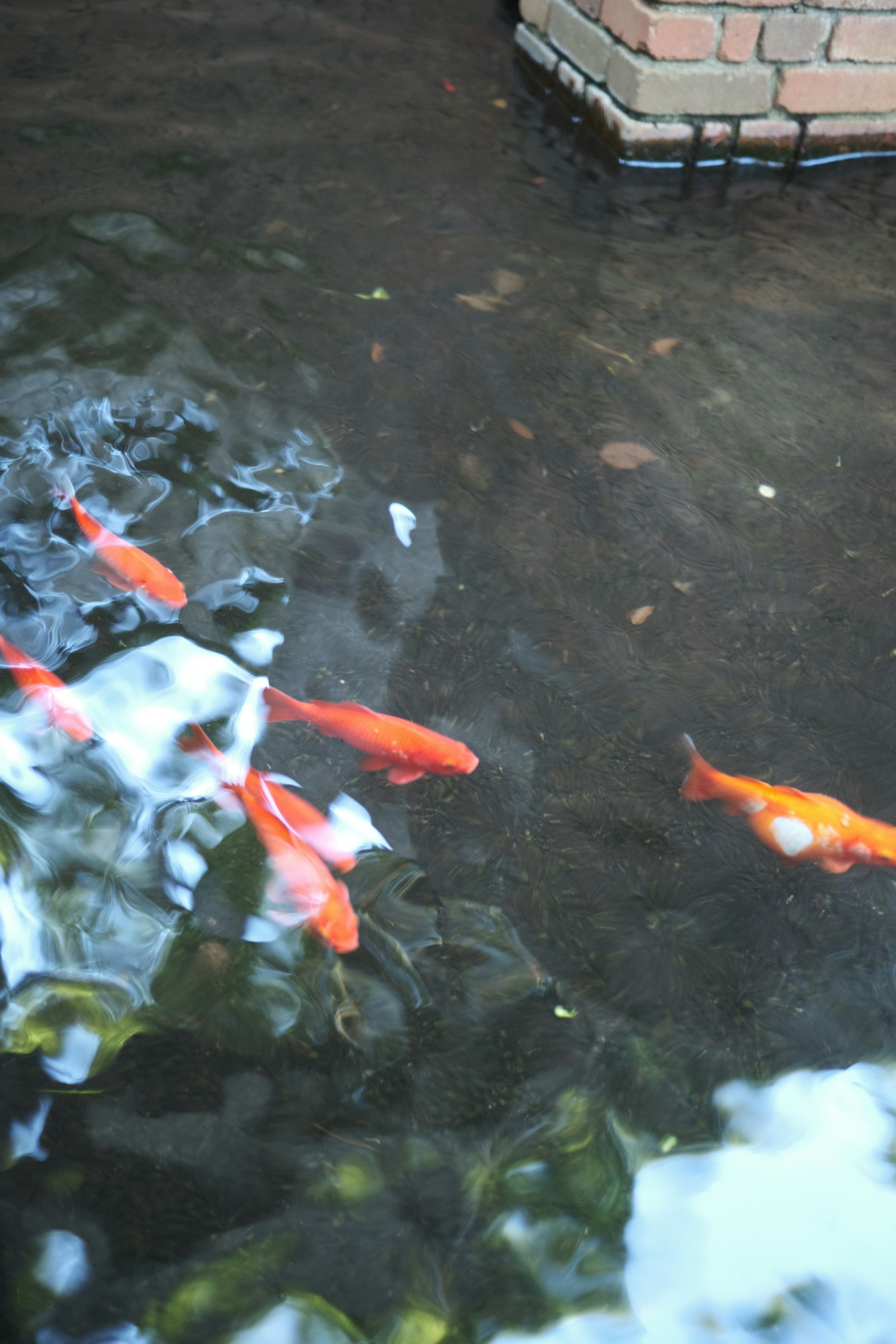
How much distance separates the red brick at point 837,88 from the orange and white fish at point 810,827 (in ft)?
11.8

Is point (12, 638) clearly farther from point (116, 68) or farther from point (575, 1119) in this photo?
point (116, 68)

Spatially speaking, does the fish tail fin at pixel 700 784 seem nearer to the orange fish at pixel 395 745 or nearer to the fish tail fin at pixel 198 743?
the orange fish at pixel 395 745

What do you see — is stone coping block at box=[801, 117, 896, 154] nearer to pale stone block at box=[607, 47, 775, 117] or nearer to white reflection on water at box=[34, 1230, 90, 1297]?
pale stone block at box=[607, 47, 775, 117]

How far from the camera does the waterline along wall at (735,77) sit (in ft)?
13.5

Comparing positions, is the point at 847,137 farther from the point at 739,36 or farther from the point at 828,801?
the point at 828,801

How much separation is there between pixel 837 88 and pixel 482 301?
2140mm

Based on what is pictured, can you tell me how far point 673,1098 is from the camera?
191 cm

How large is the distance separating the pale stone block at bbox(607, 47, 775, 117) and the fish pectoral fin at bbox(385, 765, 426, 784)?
11.5ft

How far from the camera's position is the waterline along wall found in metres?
4.12

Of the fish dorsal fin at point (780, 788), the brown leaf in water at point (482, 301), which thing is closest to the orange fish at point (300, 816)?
the fish dorsal fin at point (780, 788)

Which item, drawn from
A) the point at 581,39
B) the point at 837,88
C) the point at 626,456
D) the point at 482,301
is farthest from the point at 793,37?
the point at 626,456

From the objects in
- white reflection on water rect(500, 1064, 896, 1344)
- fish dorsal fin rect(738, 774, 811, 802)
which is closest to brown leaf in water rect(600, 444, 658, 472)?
fish dorsal fin rect(738, 774, 811, 802)

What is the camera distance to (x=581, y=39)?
185 inches

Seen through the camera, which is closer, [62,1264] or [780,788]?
[62,1264]
